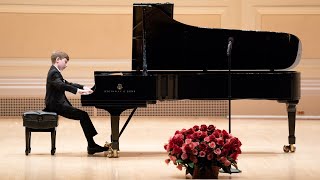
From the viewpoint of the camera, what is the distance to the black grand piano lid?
24.2ft

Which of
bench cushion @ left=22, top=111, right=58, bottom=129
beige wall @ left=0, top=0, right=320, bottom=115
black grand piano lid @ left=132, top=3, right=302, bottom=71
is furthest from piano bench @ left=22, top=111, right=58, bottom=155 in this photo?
beige wall @ left=0, top=0, right=320, bottom=115

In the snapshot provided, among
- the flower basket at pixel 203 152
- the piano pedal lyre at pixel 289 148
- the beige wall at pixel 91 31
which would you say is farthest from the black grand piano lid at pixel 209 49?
the beige wall at pixel 91 31

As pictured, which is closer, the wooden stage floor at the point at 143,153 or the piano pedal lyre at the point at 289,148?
the wooden stage floor at the point at 143,153

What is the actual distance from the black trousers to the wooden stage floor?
0.21 m

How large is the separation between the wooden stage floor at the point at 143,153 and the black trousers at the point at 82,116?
0.70ft

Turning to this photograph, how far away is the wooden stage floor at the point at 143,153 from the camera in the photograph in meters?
6.16

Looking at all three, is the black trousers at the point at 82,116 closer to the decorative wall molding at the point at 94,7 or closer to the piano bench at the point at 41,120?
the piano bench at the point at 41,120

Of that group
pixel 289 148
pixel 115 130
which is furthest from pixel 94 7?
pixel 289 148

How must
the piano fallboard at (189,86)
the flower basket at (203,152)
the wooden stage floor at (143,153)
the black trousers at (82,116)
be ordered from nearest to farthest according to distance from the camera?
the flower basket at (203,152) < the wooden stage floor at (143,153) < the piano fallboard at (189,86) < the black trousers at (82,116)

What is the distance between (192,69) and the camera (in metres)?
7.58

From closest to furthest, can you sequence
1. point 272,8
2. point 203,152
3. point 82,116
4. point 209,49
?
1. point 203,152
2. point 82,116
3. point 209,49
4. point 272,8

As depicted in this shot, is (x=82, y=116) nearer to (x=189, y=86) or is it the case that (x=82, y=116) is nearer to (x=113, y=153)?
(x=113, y=153)

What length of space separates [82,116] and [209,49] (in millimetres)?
1293

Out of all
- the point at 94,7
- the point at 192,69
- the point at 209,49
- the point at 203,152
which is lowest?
the point at 203,152
